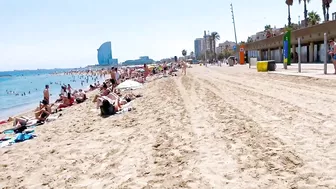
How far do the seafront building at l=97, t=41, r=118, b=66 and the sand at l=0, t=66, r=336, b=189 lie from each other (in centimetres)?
15929

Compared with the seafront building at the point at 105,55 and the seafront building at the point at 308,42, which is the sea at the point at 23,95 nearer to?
Answer: the seafront building at the point at 308,42

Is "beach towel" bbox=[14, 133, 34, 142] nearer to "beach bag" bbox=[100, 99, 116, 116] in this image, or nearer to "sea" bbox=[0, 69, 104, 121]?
"beach bag" bbox=[100, 99, 116, 116]

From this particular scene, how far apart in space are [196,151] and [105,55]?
180m

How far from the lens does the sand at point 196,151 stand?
369 cm

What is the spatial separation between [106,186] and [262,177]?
6.44 ft

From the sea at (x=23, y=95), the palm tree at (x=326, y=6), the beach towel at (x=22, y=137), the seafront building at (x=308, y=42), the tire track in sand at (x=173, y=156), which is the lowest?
the sea at (x=23, y=95)

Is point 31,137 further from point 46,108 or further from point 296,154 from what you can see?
point 296,154

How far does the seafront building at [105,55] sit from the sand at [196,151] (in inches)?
6271

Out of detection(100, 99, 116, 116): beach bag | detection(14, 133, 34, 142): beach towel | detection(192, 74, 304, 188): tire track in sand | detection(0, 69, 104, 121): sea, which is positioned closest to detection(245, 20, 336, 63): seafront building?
detection(100, 99, 116, 116): beach bag

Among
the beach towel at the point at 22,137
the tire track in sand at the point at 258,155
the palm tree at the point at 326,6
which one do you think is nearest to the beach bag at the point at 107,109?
the beach towel at the point at 22,137

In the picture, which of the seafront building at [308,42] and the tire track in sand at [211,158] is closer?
the tire track in sand at [211,158]

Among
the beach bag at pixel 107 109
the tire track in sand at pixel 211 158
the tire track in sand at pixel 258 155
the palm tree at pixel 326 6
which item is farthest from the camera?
the palm tree at pixel 326 6

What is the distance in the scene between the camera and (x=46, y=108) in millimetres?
11984

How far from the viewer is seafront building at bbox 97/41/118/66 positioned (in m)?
170
